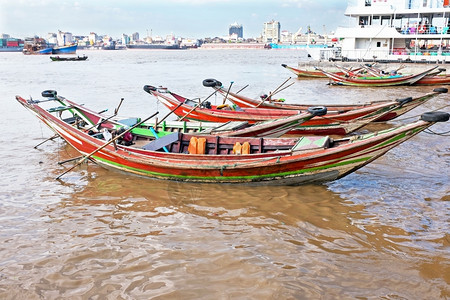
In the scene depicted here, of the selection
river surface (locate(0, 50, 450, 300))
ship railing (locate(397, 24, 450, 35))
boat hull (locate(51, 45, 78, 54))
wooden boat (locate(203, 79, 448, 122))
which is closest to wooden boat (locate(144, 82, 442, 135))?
wooden boat (locate(203, 79, 448, 122))

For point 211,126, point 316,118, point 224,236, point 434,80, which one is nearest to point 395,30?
point 434,80

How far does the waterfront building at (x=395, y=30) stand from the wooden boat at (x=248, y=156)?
25.6 m

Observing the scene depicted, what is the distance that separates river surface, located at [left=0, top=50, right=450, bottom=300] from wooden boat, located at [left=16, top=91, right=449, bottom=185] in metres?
0.32

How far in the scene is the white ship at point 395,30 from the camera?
1219 inches

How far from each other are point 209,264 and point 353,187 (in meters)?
4.06

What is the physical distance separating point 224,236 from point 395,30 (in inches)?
1196

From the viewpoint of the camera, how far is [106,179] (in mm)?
9359

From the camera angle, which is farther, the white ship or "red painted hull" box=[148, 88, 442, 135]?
the white ship

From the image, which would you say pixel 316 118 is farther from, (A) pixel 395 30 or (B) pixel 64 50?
(B) pixel 64 50

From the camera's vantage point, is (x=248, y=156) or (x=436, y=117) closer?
(x=436, y=117)

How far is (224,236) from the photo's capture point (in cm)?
652

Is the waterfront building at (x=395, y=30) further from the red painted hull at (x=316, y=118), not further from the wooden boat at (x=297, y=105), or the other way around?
the red painted hull at (x=316, y=118)

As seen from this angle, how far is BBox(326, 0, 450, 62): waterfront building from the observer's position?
102ft

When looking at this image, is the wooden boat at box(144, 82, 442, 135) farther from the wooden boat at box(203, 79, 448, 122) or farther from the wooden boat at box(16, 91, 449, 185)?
the wooden boat at box(16, 91, 449, 185)
